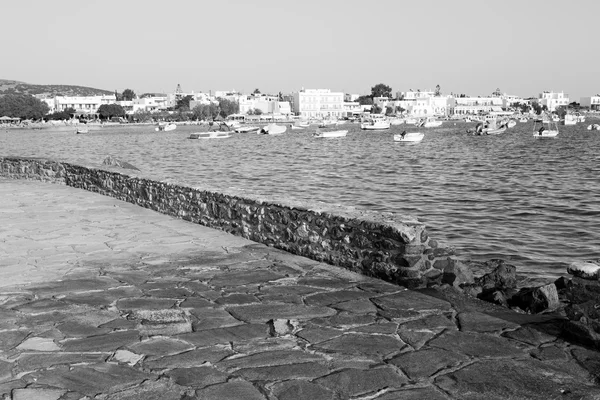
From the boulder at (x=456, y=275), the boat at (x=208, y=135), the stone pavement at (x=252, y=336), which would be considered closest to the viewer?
the stone pavement at (x=252, y=336)

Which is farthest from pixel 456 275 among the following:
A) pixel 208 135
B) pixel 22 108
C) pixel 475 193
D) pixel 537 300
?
pixel 22 108

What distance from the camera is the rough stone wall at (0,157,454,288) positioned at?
5.63 meters

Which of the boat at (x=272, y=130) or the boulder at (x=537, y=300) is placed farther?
the boat at (x=272, y=130)

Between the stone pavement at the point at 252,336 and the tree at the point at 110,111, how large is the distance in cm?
18850

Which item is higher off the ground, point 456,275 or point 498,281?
point 456,275

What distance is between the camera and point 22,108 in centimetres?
17438

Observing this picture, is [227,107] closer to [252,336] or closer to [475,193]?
[475,193]

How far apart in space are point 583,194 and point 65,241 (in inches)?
789

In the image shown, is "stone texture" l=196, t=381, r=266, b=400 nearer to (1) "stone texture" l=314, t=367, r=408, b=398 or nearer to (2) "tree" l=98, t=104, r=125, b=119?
(1) "stone texture" l=314, t=367, r=408, b=398

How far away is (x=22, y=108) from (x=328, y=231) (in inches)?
7279

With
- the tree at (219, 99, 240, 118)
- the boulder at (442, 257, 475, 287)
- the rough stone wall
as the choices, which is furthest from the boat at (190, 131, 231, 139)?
the tree at (219, 99, 240, 118)

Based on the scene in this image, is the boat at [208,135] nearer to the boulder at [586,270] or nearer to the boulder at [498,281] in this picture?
the boulder at [498,281]

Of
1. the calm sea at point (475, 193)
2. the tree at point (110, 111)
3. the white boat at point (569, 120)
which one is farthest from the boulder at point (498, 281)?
the tree at point (110, 111)

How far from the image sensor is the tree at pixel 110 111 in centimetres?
18638
